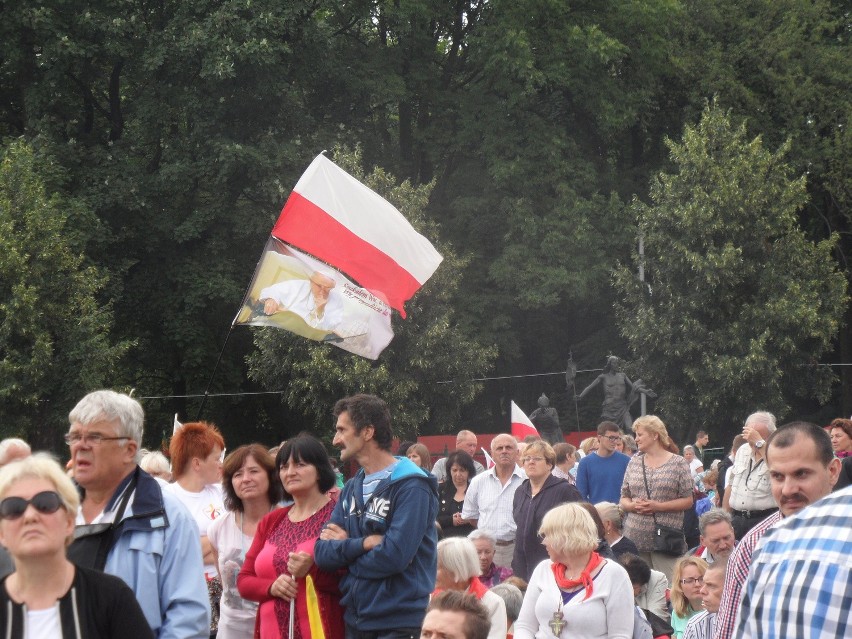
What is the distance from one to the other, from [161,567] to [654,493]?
6.54 meters

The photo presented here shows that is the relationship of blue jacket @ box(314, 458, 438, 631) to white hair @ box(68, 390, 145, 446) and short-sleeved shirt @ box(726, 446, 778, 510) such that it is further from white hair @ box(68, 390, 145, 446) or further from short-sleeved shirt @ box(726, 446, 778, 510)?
short-sleeved shirt @ box(726, 446, 778, 510)

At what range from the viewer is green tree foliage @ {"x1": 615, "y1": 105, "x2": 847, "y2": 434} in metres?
30.6

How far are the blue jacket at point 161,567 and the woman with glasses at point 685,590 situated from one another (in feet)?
13.4

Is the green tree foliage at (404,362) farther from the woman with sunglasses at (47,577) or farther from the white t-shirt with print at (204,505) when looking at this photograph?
the woman with sunglasses at (47,577)

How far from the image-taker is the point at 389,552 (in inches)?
219

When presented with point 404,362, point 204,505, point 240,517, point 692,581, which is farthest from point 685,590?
point 404,362

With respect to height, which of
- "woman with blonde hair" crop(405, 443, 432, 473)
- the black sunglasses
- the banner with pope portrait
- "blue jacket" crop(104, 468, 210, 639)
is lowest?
"woman with blonde hair" crop(405, 443, 432, 473)

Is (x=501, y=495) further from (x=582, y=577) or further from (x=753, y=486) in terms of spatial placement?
(x=582, y=577)

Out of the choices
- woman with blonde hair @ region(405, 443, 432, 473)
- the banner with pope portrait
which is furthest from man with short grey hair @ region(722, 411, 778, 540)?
the banner with pope portrait

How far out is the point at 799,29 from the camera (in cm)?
3412

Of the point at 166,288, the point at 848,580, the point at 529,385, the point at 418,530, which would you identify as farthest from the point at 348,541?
the point at 529,385

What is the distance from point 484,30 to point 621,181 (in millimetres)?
6224

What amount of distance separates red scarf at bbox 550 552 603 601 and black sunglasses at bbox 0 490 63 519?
10.7 ft

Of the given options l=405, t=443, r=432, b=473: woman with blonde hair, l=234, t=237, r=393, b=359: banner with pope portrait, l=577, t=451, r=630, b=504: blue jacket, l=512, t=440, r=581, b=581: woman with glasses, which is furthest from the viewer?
l=405, t=443, r=432, b=473: woman with blonde hair
